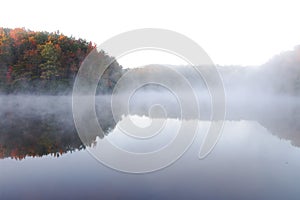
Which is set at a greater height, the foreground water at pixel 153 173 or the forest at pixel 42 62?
the forest at pixel 42 62

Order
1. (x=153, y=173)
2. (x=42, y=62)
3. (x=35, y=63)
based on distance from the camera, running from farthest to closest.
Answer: (x=42, y=62)
(x=35, y=63)
(x=153, y=173)

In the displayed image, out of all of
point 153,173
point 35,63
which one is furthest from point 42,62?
point 153,173

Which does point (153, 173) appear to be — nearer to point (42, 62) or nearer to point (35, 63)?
point (35, 63)

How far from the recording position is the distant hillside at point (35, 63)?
3916 centimetres

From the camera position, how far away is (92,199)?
16.4 feet

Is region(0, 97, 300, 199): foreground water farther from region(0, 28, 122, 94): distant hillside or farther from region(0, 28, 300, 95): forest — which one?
region(0, 28, 122, 94): distant hillside

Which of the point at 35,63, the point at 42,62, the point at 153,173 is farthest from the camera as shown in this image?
the point at 42,62

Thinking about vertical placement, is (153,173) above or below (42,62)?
below

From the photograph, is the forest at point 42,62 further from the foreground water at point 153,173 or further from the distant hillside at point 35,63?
the foreground water at point 153,173

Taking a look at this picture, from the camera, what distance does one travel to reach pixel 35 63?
4084 cm

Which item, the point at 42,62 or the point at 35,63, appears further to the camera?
the point at 42,62

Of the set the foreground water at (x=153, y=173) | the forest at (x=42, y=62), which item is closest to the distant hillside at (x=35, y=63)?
the forest at (x=42, y=62)

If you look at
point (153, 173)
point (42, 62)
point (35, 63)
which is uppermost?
point (42, 62)

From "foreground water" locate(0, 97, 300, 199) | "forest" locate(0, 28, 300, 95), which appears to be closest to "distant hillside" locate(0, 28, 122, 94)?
"forest" locate(0, 28, 300, 95)
